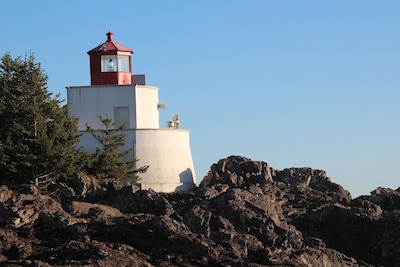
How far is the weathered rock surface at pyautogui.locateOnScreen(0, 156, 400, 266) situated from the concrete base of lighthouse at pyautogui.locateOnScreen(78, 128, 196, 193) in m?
0.92

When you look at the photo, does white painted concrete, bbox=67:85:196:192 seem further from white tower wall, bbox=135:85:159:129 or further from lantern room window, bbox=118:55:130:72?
lantern room window, bbox=118:55:130:72

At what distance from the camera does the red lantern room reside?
131 feet

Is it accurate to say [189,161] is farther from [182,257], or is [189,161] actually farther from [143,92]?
[182,257]

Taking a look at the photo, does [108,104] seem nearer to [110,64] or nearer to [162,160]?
[110,64]

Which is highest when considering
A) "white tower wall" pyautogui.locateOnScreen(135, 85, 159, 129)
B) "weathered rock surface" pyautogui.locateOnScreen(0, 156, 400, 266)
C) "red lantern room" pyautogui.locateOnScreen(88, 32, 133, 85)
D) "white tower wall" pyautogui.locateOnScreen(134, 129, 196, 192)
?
"red lantern room" pyautogui.locateOnScreen(88, 32, 133, 85)

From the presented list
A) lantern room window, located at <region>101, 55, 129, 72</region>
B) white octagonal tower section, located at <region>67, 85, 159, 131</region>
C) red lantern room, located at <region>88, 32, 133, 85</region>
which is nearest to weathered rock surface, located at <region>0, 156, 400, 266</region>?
white octagonal tower section, located at <region>67, 85, 159, 131</region>

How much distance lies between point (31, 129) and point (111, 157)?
2.75m

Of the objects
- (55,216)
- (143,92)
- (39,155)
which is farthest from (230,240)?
(143,92)

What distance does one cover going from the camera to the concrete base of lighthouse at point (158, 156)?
38.5 meters

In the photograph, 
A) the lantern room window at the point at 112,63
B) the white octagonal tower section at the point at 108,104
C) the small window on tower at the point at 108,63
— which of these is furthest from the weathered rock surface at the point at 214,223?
the small window on tower at the point at 108,63

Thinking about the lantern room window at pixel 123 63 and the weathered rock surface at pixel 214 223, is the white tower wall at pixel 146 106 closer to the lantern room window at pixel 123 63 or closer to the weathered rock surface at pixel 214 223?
the lantern room window at pixel 123 63

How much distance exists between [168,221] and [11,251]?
424cm

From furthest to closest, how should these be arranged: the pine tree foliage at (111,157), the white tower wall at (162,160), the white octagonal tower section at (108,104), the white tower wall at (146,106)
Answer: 1. the white tower wall at (146,106)
2. the white octagonal tower section at (108,104)
3. the white tower wall at (162,160)
4. the pine tree foliage at (111,157)

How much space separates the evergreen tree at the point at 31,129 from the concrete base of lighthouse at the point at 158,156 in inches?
89.3
